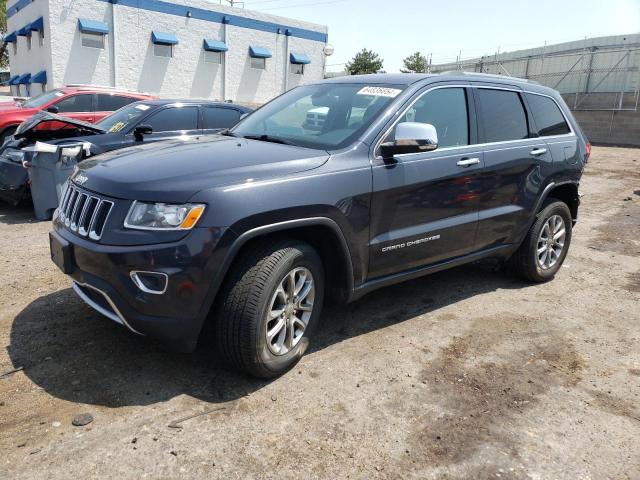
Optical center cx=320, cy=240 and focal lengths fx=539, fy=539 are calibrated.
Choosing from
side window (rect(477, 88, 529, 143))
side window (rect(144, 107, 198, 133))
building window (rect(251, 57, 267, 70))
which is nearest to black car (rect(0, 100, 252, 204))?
side window (rect(144, 107, 198, 133))

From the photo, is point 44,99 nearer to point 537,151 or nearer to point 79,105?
point 79,105

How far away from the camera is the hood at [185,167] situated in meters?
2.82

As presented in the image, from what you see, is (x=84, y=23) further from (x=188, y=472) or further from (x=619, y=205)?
(x=188, y=472)

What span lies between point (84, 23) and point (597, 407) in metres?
22.3

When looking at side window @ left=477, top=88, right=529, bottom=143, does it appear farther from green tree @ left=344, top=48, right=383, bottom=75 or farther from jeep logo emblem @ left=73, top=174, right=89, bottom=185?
green tree @ left=344, top=48, right=383, bottom=75

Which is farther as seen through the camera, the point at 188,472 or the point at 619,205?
the point at 619,205

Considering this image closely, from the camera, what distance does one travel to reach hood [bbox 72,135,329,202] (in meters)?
2.82

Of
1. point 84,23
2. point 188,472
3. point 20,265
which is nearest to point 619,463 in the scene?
point 188,472

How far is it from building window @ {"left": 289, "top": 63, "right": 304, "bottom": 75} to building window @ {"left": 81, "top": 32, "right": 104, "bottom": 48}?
387 inches

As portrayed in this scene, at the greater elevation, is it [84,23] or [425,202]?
[84,23]

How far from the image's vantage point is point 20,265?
5.06m

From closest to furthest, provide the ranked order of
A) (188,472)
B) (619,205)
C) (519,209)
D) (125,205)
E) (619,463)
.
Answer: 1. (188,472)
2. (619,463)
3. (125,205)
4. (519,209)
5. (619,205)

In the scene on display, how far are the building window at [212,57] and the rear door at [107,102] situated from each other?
15214mm

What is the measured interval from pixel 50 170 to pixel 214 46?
1939 centimetres
